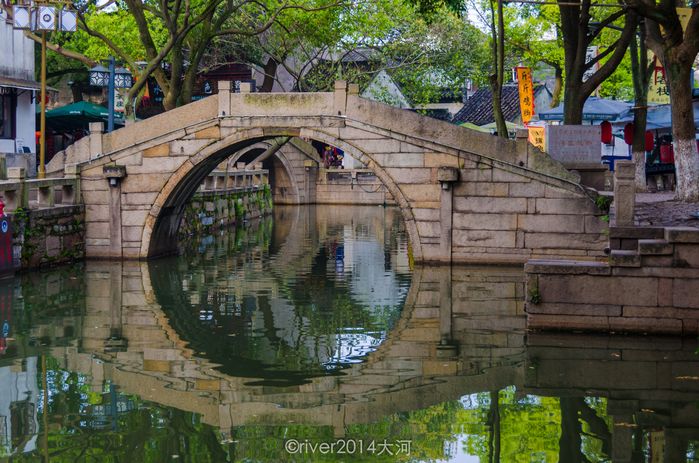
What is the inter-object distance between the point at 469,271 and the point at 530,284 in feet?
21.1

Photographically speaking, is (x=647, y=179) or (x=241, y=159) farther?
(x=241, y=159)

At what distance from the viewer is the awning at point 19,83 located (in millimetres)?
27891

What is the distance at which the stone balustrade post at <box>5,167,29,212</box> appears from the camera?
56.7 ft

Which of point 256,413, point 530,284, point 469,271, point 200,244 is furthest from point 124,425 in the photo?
point 200,244

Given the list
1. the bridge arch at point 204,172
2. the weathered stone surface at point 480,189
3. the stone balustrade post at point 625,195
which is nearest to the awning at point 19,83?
the bridge arch at point 204,172

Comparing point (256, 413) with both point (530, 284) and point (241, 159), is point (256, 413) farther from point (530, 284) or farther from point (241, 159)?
point (241, 159)

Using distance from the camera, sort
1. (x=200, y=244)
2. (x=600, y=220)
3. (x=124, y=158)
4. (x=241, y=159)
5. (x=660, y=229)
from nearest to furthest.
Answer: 1. (x=660, y=229)
2. (x=600, y=220)
3. (x=124, y=158)
4. (x=200, y=244)
5. (x=241, y=159)

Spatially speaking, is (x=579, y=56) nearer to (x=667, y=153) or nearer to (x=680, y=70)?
(x=680, y=70)

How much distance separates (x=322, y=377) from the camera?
10750mm

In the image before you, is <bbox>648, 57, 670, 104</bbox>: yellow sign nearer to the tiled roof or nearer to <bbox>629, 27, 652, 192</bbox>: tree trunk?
<bbox>629, 27, 652, 192</bbox>: tree trunk

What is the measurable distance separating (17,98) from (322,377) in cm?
2117

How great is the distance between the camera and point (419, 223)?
1927 cm

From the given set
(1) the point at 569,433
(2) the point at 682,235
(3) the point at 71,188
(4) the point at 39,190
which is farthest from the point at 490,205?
(1) the point at 569,433

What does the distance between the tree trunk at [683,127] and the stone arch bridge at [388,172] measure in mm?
2244
